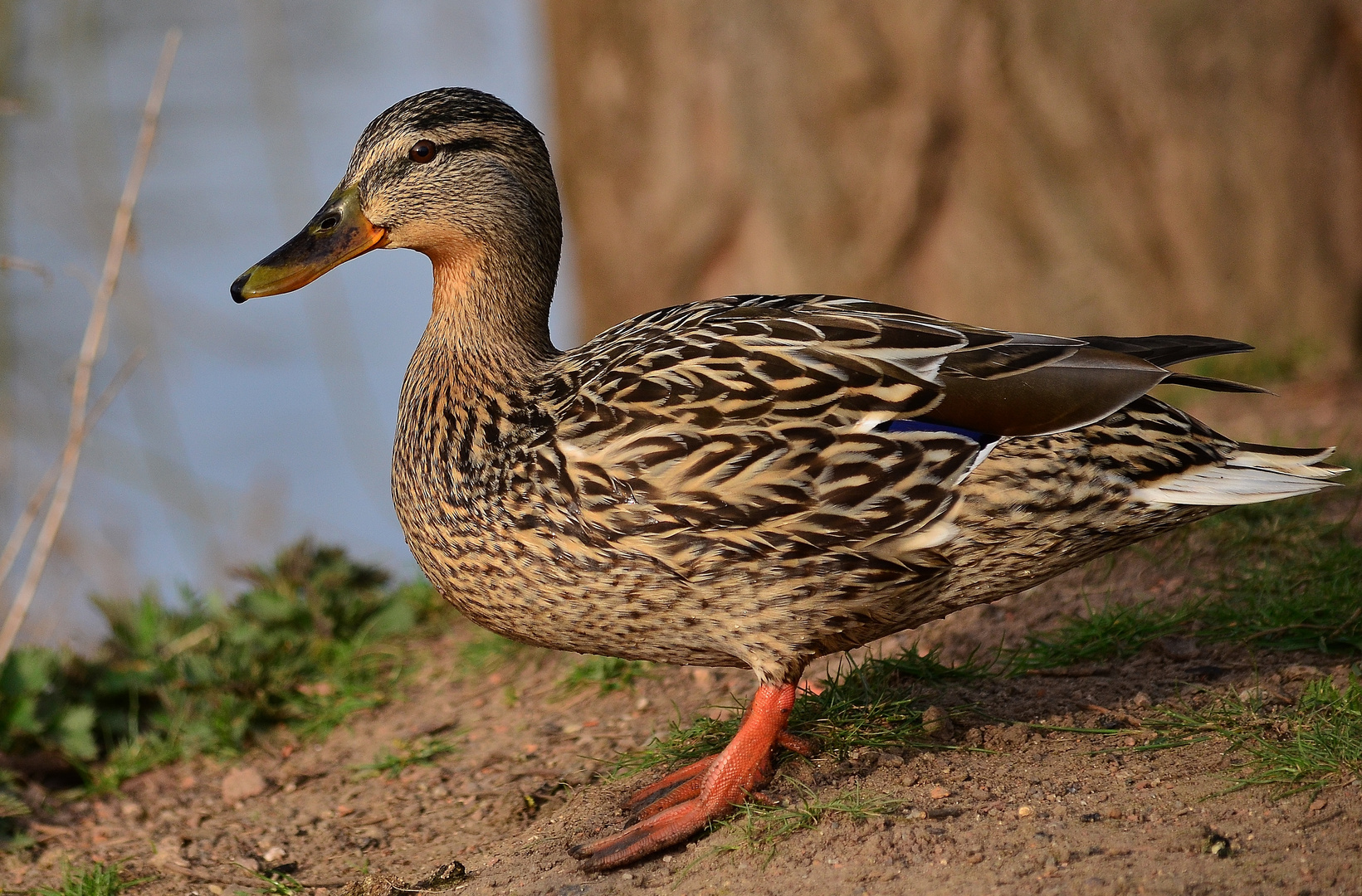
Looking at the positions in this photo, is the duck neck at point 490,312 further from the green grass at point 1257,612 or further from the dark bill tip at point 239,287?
the green grass at point 1257,612

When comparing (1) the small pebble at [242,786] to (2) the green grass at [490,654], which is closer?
(1) the small pebble at [242,786]

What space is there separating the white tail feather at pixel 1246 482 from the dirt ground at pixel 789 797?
58 centimetres

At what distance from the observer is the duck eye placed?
347 centimetres

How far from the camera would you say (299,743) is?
4266mm

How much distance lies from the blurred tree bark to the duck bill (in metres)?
3.51

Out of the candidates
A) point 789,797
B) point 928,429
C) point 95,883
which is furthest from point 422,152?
point 95,883

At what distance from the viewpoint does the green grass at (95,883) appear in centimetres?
333

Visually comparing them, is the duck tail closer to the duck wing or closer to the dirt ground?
the duck wing

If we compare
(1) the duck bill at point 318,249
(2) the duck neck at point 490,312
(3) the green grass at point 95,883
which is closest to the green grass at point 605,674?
(2) the duck neck at point 490,312

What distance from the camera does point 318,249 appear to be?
3.44 meters

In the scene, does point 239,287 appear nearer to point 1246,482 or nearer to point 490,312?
point 490,312

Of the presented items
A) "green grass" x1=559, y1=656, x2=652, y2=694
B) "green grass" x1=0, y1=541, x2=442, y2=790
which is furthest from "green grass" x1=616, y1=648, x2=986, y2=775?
"green grass" x1=0, y1=541, x2=442, y2=790

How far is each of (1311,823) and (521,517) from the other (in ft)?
5.71

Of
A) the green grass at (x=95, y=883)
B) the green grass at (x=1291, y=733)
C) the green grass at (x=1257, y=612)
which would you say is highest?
the green grass at (x=95, y=883)
